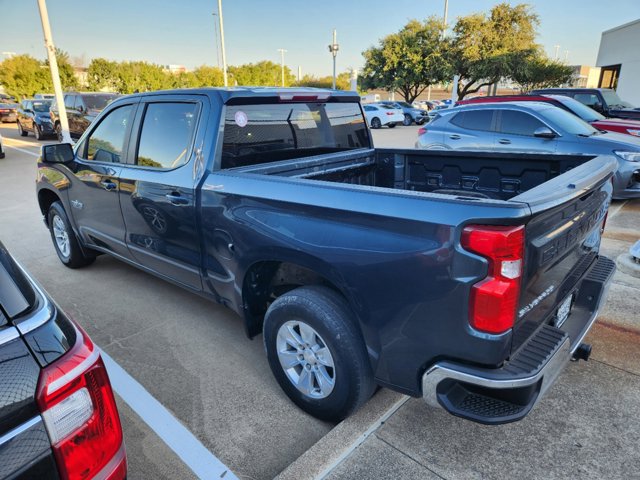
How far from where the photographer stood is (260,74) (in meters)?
70.3

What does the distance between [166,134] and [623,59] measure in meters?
29.4

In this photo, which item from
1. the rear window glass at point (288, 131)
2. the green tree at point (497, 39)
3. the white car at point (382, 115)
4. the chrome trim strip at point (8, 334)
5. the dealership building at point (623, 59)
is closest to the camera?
the chrome trim strip at point (8, 334)

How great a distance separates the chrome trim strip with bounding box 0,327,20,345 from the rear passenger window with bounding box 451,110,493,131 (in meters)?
8.03

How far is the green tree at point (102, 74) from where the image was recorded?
44281mm

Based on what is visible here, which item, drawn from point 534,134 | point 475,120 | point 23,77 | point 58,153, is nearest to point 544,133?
point 534,134

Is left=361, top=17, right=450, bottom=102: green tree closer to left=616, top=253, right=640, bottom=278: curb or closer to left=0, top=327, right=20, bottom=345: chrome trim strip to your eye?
left=616, top=253, right=640, bottom=278: curb

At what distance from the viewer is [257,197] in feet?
8.39

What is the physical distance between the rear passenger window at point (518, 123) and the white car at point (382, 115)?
19070 mm

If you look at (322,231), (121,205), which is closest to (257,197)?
(322,231)

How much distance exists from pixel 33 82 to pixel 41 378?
59385mm

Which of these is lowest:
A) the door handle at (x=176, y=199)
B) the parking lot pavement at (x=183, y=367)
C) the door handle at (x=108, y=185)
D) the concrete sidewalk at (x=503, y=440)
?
the parking lot pavement at (x=183, y=367)

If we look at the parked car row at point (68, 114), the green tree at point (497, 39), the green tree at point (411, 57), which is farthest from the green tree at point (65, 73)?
the green tree at point (497, 39)

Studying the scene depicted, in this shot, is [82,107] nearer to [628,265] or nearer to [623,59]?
[628,265]

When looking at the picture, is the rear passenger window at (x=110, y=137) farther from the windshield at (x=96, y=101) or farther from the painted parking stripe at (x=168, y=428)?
the windshield at (x=96, y=101)
